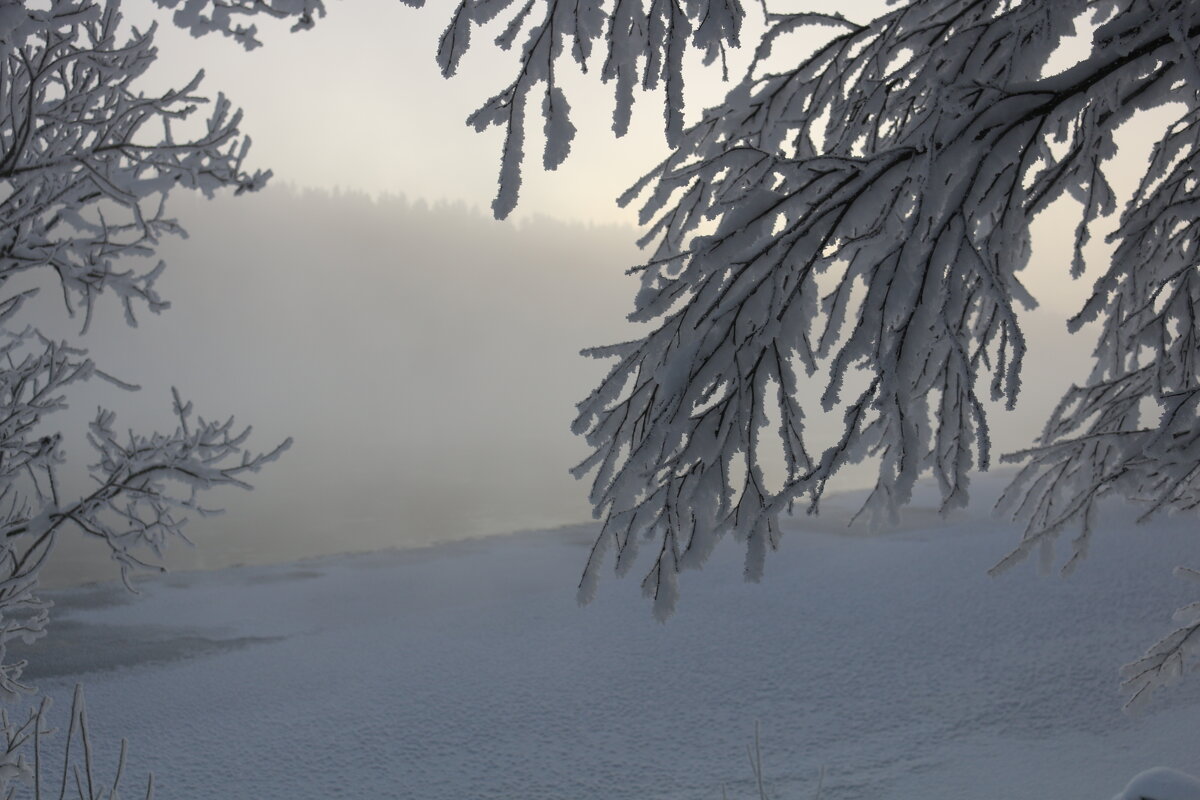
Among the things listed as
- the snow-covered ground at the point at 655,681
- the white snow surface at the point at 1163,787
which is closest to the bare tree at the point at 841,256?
the white snow surface at the point at 1163,787

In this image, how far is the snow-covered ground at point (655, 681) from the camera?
5.98 meters

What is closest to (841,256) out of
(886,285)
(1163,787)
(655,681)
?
(886,285)

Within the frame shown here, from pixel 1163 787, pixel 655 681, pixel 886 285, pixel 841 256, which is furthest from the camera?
pixel 655 681

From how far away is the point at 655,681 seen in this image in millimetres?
8070

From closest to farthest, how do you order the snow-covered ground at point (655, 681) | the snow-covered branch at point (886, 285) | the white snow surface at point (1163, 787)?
the snow-covered branch at point (886, 285), the white snow surface at point (1163, 787), the snow-covered ground at point (655, 681)

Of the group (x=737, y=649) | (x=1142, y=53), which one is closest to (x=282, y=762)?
(x=737, y=649)

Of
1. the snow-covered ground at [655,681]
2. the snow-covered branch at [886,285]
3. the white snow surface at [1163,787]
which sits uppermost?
Result: the snow-covered branch at [886,285]

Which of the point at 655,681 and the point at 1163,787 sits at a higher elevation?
the point at 1163,787

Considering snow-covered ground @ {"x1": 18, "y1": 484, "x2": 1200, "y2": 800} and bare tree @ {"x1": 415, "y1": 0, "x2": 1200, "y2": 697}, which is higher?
bare tree @ {"x1": 415, "y1": 0, "x2": 1200, "y2": 697}

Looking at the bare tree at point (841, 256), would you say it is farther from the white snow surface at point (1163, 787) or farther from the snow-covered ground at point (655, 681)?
the snow-covered ground at point (655, 681)

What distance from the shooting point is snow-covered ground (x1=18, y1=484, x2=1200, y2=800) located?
5.98 m

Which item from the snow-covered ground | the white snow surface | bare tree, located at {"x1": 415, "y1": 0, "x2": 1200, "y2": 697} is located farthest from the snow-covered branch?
the snow-covered ground

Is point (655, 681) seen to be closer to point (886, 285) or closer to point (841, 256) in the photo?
point (841, 256)

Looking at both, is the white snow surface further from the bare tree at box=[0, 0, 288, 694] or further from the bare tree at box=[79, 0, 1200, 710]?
the bare tree at box=[0, 0, 288, 694]
